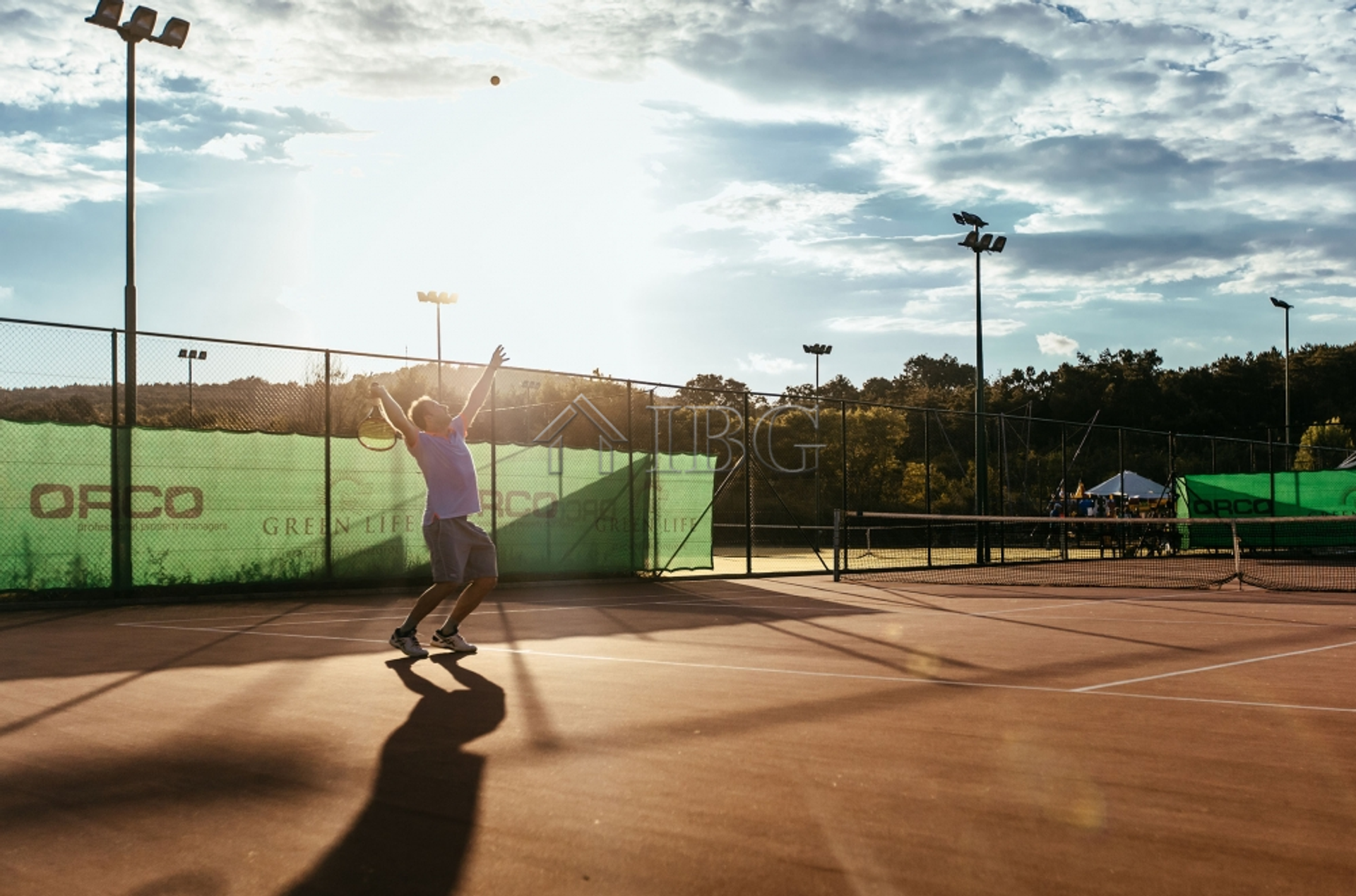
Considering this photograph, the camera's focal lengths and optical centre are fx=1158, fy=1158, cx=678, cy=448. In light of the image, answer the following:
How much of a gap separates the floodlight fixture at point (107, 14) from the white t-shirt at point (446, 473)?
10538 millimetres

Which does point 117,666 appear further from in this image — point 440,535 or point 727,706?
point 727,706

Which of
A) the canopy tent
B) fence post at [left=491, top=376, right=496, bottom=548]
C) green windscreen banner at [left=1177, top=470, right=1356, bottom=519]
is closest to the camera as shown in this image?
fence post at [left=491, top=376, right=496, bottom=548]

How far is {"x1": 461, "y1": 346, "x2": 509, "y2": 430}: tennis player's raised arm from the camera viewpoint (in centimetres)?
794

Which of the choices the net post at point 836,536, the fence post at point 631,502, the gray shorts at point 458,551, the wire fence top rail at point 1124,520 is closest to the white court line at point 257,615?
the gray shorts at point 458,551

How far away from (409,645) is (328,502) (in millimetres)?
8045

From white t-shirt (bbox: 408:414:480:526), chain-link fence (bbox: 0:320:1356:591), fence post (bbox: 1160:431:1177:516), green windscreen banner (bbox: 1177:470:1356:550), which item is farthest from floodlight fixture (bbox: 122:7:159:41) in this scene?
green windscreen banner (bbox: 1177:470:1356:550)

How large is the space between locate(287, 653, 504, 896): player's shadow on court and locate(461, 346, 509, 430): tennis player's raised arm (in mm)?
2693

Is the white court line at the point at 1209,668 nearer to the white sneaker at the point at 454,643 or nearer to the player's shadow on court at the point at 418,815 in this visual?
the player's shadow on court at the point at 418,815

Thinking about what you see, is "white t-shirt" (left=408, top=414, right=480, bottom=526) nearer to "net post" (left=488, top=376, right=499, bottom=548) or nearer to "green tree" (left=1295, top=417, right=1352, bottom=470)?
"net post" (left=488, top=376, right=499, bottom=548)

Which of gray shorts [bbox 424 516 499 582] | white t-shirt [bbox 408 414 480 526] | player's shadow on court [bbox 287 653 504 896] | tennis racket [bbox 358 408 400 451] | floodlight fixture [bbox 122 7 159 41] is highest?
floodlight fixture [bbox 122 7 159 41]

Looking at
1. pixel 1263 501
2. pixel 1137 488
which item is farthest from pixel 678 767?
pixel 1137 488

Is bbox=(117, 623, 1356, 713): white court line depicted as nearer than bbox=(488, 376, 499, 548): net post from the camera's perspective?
Yes

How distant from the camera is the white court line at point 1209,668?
652cm

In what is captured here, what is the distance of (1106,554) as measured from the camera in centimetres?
3105
